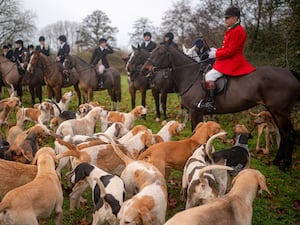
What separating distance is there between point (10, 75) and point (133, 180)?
10947 mm

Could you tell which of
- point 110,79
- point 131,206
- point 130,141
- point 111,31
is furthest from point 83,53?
point 131,206

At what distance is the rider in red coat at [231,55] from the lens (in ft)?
22.0

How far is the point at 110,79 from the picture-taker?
42.5 feet

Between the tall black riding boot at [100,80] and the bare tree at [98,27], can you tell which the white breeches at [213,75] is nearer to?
the tall black riding boot at [100,80]

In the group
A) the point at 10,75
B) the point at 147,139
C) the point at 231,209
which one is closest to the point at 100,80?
the point at 10,75

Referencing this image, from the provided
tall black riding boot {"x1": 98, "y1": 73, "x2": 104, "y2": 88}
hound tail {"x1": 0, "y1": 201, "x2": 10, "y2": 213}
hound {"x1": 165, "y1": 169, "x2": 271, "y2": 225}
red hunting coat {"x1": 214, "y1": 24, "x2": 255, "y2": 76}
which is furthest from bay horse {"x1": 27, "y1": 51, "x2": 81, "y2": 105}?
hound {"x1": 165, "y1": 169, "x2": 271, "y2": 225}

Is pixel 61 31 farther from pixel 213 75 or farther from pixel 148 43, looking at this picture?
pixel 213 75

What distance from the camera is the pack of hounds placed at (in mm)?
3205

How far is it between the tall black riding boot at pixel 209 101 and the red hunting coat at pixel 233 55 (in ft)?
1.10

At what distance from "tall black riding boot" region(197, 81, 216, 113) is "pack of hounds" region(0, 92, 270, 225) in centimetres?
119

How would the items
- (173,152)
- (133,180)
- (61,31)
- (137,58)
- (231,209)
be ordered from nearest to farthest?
(231,209) → (133,180) → (173,152) → (137,58) → (61,31)

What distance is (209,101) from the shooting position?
698cm

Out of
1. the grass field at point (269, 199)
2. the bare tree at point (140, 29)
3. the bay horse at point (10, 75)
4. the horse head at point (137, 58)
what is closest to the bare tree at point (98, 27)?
the bare tree at point (140, 29)

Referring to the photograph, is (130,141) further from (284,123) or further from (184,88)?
(284,123)
